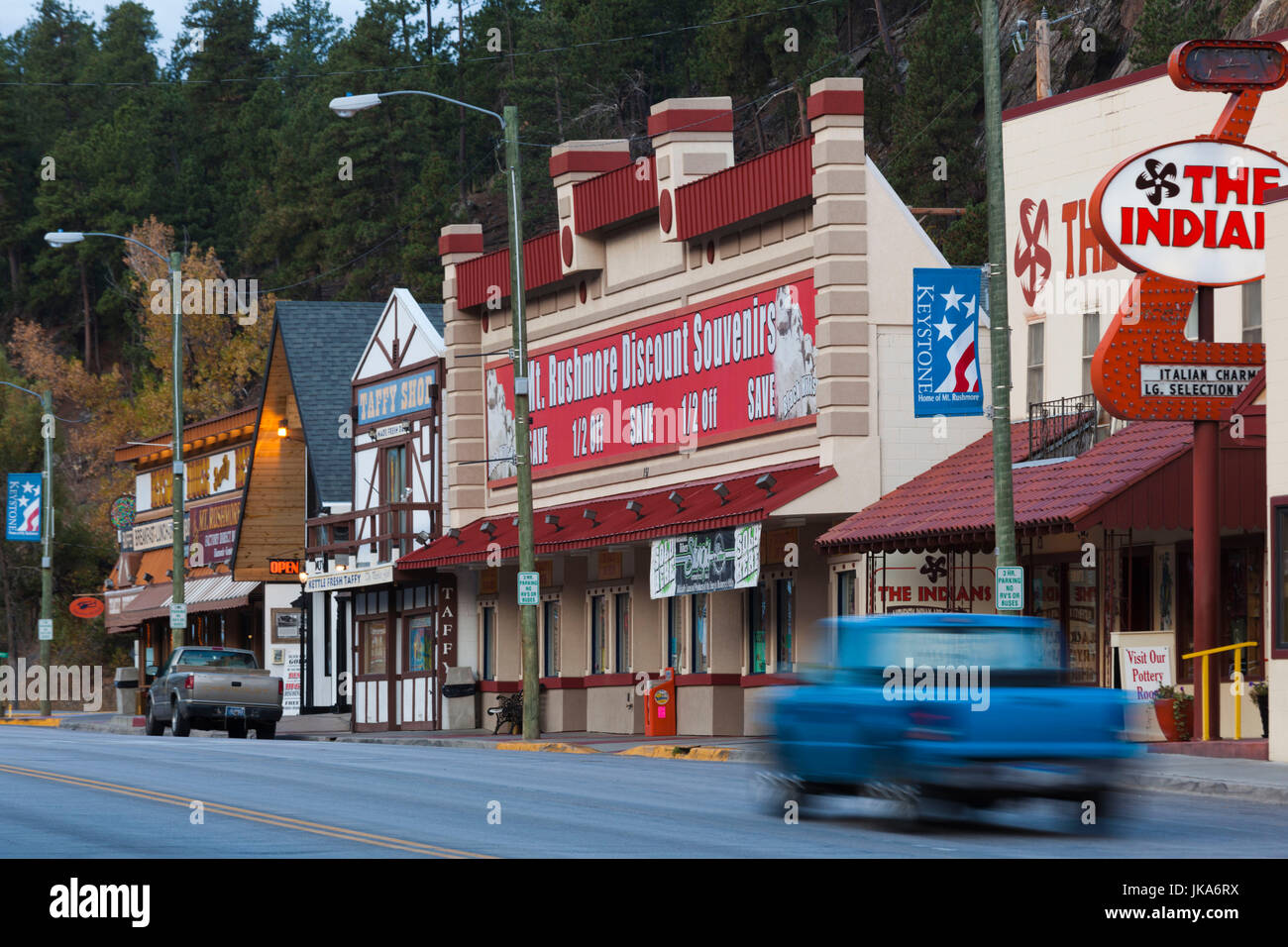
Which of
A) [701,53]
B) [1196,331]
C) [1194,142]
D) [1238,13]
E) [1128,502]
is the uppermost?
[701,53]

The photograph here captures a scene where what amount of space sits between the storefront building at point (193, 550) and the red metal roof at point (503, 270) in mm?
13695

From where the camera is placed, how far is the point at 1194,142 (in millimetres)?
26547

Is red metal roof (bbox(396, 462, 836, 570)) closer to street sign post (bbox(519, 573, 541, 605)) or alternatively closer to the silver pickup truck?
street sign post (bbox(519, 573, 541, 605))

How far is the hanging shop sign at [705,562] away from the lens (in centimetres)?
3319

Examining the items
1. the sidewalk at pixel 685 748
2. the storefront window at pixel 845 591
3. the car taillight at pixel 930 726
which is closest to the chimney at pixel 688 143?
the storefront window at pixel 845 591

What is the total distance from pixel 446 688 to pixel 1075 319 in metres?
17.3

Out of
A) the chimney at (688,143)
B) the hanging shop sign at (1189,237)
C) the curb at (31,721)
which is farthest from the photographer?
the curb at (31,721)

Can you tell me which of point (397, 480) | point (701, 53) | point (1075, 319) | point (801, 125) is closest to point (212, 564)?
point (397, 480)

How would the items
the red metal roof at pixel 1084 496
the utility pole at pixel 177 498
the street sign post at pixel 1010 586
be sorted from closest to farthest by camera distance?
Answer: the street sign post at pixel 1010 586
the red metal roof at pixel 1084 496
the utility pole at pixel 177 498

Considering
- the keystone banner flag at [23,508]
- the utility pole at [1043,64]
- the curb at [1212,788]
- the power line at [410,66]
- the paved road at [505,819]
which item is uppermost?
the power line at [410,66]

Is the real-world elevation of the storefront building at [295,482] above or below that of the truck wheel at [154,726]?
above

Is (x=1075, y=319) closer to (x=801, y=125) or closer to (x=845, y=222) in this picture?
(x=845, y=222)

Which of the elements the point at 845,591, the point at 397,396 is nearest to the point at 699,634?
the point at 845,591

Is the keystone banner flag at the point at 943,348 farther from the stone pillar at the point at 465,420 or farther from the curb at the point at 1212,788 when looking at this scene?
the stone pillar at the point at 465,420
